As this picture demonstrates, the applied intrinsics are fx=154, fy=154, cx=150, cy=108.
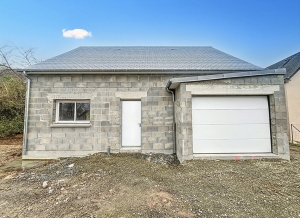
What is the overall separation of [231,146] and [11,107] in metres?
12.8

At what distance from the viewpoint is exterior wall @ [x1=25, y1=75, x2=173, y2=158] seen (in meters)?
5.79

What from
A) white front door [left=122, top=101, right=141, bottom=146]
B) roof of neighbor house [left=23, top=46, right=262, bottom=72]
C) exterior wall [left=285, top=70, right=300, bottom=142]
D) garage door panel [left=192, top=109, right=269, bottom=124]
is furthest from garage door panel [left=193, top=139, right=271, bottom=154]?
exterior wall [left=285, top=70, right=300, bottom=142]

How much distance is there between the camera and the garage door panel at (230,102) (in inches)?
199

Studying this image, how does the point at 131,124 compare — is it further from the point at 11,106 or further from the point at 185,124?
the point at 11,106

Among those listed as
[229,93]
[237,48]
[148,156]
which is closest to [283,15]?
[237,48]

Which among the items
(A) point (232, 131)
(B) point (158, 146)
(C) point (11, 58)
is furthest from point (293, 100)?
(C) point (11, 58)

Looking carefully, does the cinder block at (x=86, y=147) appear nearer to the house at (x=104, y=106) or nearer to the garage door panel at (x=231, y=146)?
the house at (x=104, y=106)

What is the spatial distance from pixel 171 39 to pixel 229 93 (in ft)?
A: 27.6

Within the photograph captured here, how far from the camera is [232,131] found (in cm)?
502

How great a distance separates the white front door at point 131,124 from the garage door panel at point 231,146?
7.30 feet

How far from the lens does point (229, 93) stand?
490 cm

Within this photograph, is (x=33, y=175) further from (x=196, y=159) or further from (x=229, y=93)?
(x=229, y=93)

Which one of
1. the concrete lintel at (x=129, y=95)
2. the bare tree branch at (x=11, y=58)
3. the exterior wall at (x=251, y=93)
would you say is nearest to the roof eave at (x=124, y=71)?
the concrete lintel at (x=129, y=95)

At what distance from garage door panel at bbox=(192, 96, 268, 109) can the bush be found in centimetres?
1134
